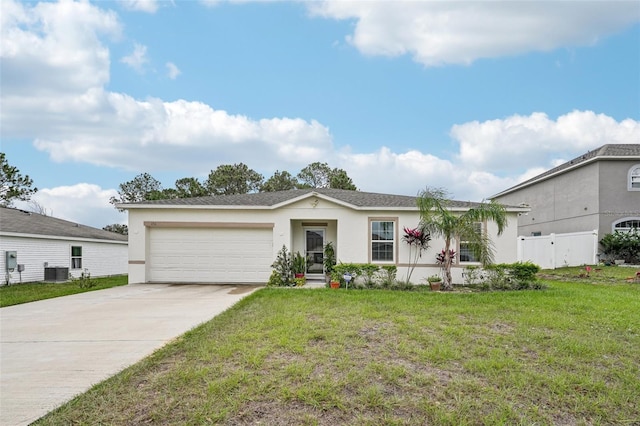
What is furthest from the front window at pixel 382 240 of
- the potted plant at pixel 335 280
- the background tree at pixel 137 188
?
the background tree at pixel 137 188

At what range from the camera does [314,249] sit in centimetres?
1435

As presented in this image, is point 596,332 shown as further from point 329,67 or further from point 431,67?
point 329,67

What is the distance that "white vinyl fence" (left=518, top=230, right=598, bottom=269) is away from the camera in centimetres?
1802

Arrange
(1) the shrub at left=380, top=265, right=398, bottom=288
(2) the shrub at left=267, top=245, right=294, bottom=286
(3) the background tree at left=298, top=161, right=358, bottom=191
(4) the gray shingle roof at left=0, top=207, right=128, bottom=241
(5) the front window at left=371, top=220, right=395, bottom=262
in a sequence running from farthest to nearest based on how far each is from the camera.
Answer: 1. (3) the background tree at left=298, top=161, right=358, bottom=191
2. (4) the gray shingle roof at left=0, top=207, right=128, bottom=241
3. (5) the front window at left=371, top=220, right=395, bottom=262
4. (2) the shrub at left=267, top=245, right=294, bottom=286
5. (1) the shrub at left=380, top=265, right=398, bottom=288

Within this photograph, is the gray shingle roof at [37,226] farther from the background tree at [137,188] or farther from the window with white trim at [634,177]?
the window with white trim at [634,177]

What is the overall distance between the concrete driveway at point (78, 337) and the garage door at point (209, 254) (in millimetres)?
2506

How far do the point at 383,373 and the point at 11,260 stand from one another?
58.5 ft

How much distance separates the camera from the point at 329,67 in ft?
51.5

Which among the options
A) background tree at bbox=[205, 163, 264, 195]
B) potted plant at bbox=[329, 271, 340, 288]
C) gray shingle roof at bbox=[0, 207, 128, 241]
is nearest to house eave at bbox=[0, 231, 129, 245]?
gray shingle roof at bbox=[0, 207, 128, 241]

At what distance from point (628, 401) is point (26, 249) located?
67.6 feet

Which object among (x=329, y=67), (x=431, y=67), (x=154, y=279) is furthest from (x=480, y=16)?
(x=154, y=279)

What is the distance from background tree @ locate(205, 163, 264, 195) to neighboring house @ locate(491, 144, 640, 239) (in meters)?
24.5

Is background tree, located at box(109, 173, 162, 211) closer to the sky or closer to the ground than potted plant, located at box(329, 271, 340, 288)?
closer to the sky

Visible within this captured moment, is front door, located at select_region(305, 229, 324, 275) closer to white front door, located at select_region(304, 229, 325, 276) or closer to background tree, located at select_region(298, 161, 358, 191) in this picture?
white front door, located at select_region(304, 229, 325, 276)
